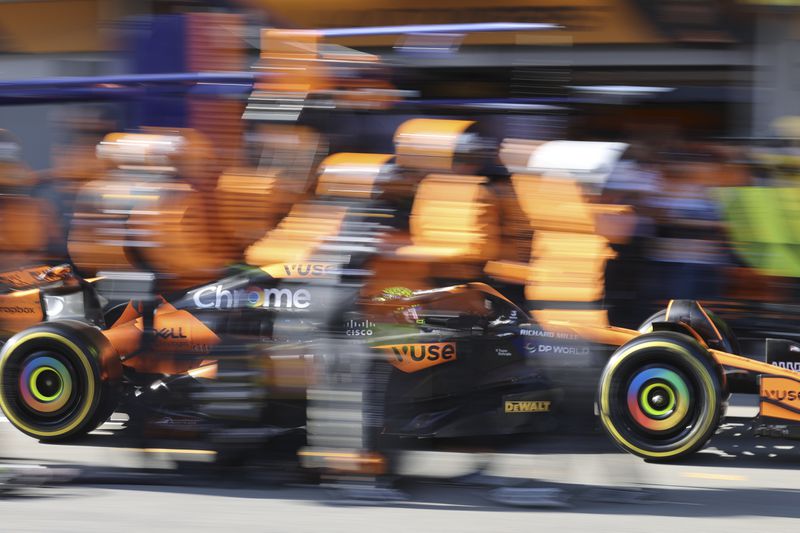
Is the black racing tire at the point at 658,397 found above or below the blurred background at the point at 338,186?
below

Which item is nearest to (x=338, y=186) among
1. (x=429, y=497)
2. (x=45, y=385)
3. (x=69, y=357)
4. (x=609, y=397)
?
(x=429, y=497)

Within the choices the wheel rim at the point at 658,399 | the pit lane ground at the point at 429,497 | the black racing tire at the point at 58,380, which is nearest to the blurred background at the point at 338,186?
the pit lane ground at the point at 429,497

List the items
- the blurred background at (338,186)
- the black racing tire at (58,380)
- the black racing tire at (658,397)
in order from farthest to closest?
the black racing tire at (658,397), the black racing tire at (58,380), the blurred background at (338,186)

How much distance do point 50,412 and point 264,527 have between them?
6.60 ft

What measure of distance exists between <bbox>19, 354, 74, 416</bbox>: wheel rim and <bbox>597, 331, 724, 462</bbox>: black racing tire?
2889mm

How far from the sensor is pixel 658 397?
614 centimetres

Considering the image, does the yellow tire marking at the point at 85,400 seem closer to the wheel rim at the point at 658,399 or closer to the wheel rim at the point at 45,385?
the wheel rim at the point at 45,385

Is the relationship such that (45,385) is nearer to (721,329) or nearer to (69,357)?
(69,357)

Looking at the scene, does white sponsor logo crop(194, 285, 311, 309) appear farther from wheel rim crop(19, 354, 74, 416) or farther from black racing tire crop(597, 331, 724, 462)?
black racing tire crop(597, 331, 724, 462)

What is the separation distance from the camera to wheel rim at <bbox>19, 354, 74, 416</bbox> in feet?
19.7

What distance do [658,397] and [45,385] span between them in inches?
132

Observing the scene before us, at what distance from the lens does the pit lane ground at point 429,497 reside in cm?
476

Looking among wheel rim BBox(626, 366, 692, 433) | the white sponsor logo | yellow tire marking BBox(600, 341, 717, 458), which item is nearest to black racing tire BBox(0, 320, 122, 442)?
the white sponsor logo

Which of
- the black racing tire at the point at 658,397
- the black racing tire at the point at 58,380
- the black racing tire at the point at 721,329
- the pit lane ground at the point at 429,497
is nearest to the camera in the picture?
the pit lane ground at the point at 429,497
